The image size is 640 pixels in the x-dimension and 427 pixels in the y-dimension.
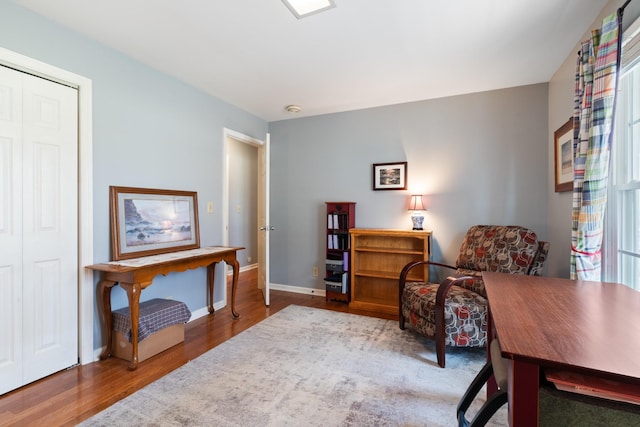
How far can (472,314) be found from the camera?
7.09ft

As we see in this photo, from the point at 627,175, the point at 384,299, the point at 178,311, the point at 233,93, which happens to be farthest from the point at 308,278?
the point at 627,175

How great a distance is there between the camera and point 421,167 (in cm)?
342

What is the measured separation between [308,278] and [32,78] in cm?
327

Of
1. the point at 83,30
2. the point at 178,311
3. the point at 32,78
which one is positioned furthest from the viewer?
the point at 178,311

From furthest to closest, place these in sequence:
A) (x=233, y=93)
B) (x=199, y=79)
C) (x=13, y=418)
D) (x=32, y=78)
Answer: (x=233, y=93) → (x=199, y=79) → (x=32, y=78) → (x=13, y=418)

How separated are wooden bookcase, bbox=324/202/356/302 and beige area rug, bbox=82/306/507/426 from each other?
943 mm

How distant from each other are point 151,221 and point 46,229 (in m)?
0.73

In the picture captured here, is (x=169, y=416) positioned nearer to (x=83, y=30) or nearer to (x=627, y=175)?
(x=83, y=30)

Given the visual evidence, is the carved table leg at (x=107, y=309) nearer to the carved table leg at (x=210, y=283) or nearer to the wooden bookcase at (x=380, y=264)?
the carved table leg at (x=210, y=283)

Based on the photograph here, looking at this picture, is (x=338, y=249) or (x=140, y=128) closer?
(x=140, y=128)

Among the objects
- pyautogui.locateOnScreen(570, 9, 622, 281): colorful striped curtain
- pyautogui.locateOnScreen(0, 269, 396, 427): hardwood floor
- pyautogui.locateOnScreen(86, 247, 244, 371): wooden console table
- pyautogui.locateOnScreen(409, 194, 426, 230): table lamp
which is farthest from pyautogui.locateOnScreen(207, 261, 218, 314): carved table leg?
pyautogui.locateOnScreen(570, 9, 622, 281): colorful striped curtain

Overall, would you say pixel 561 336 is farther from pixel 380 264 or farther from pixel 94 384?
pixel 380 264

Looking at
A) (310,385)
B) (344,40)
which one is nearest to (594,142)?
(344,40)

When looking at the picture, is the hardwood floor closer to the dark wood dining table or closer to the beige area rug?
the beige area rug
